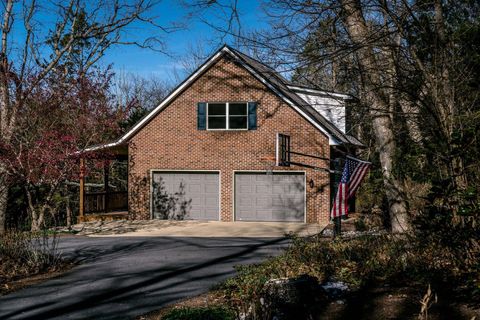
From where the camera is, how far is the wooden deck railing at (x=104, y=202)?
1014 inches

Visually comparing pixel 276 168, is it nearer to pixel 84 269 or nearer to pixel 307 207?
pixel 307 207

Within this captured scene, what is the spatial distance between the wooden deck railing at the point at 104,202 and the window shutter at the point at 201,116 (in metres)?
6.34

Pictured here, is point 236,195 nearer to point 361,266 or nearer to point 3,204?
point 3,204

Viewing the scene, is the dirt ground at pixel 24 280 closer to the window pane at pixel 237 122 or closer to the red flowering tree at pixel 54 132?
the red flowering tree at pixel 54 132

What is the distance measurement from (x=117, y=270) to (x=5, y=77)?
10.4m

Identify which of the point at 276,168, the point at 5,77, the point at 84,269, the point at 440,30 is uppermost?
the point at 5,77

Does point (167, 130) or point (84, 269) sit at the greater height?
point (167, 130)

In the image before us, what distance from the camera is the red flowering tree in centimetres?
1867

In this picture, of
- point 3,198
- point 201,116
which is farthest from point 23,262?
point 201,116

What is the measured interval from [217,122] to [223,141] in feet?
3.12

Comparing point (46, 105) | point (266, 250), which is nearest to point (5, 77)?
point (46, 105)

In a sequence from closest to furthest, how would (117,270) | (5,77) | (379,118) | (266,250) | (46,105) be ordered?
(117,270), (379,118), (266,250), (5,77), (46,105)

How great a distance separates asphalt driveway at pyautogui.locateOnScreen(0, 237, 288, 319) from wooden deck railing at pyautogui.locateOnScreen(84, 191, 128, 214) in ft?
29.4

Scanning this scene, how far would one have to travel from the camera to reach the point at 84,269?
1173 cm
